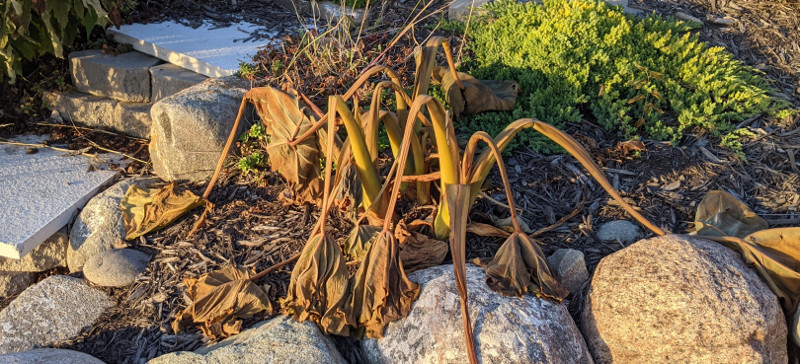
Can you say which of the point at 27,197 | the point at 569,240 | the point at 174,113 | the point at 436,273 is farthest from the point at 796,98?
the point at 27,197

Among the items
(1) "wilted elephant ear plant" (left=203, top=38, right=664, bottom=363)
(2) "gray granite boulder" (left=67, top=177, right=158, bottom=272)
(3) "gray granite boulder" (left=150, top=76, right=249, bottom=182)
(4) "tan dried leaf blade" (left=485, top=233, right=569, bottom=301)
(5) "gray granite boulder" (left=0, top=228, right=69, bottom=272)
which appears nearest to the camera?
(1) "wilted elephant ear plant" (left=203, top=38, right=664, bottom=363)

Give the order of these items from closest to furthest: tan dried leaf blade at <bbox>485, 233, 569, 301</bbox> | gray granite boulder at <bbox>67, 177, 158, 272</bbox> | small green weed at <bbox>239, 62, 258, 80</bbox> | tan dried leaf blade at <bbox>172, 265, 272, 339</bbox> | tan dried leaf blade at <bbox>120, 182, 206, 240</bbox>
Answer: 1. tan dried leaf blade at <bbox>485, 233, 569, 301</bbox>
2. tan dried leaf blade at <bbox>172, 265, 272, 339</bbox>
3. tan dried leaf blade at <bbox>120, 182, 206, 240</bbox>
4. gray granite boulder at <bbox>67, 177, 158, 272</bbox>
5. small green weed at <bbox>239, 62, 258, 80</bbox>

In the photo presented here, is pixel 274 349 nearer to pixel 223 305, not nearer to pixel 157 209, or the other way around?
pixel 223 305

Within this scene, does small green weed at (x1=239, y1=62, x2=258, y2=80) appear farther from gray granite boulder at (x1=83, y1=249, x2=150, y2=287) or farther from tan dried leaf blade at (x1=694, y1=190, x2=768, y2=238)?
tan dried leaf blade at (x1=694, y1=190, x2=768, y2=238)

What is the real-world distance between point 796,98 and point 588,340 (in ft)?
8.85

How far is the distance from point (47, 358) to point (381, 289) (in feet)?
4.63

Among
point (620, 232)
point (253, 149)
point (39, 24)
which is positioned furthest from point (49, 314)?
point (620, 232)

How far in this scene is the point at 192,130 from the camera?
359 centimetres

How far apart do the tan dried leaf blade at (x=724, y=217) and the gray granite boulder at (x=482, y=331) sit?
0.90 meters

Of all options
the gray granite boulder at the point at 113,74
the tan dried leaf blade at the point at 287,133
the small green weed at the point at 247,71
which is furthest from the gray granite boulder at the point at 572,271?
the gray granite boulder at the point at 113,74

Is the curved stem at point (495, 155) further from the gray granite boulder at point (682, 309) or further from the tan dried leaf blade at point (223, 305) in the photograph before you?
the tan dried leaf blade at point (223, 305)

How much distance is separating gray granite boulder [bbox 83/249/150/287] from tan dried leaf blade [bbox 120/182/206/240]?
138 mm

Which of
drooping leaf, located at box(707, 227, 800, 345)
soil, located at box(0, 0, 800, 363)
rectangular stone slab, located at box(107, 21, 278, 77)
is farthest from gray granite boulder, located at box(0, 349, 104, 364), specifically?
drooping leaf, located at box(707, 227, 800, 345)

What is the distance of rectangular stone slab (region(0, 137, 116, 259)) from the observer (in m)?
3.54
